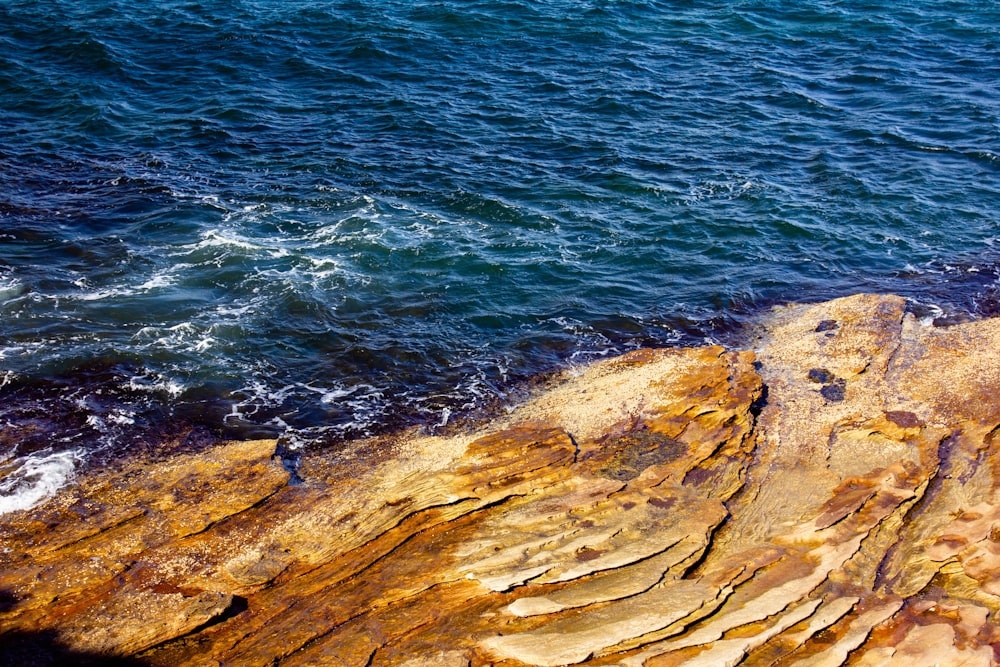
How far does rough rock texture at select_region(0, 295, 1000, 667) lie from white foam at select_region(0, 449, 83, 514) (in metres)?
0.38

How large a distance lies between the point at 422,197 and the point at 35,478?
1623 centimetres

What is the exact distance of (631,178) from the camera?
3075 cm

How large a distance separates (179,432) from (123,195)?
43.5 feet

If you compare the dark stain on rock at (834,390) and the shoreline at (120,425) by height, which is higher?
the dark stain on rock at (834,390)

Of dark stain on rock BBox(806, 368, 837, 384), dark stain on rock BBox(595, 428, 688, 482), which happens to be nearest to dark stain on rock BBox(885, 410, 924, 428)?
dark stain on rock BBox(806, 368, 837, 384)

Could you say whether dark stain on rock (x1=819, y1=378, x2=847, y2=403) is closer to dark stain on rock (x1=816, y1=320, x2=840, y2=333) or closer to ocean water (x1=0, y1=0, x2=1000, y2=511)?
dark stain on rock (x1=816, y1=320, x2=840, y2=333)

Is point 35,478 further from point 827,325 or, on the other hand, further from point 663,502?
point 827,325

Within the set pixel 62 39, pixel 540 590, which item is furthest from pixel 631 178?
pixel 62 39

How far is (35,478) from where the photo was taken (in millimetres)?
15891

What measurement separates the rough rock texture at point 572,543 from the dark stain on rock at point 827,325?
3.09 metres

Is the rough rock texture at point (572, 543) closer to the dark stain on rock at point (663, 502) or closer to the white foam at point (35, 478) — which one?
the dark stain on rock at point (663, 502)

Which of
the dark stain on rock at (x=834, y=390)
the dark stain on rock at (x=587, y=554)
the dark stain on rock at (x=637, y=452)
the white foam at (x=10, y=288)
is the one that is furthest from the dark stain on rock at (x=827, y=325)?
the white foam at (x=10, y=288)

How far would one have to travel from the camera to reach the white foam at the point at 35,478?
1517 centimetres

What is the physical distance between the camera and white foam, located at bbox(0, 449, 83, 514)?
15172 mm
